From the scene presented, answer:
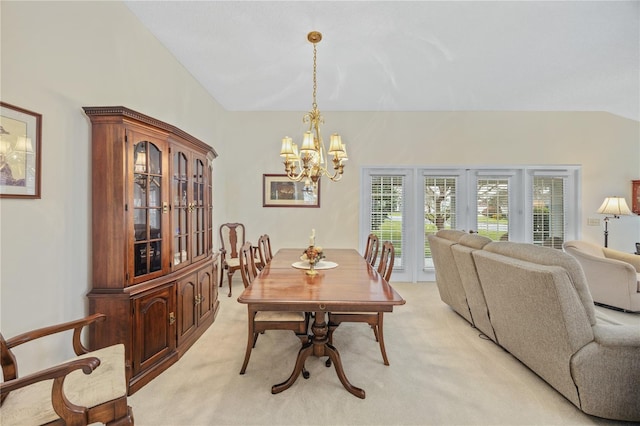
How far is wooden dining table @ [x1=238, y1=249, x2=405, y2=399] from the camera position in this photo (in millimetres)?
1604

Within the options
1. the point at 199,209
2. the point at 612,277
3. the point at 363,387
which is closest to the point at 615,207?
the point at 612,277

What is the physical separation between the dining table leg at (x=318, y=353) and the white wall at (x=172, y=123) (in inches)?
59.0

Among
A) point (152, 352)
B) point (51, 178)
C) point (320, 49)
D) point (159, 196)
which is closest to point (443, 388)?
point (152, 352)

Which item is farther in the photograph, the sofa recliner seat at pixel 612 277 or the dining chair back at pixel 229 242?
the dining chair back at pixel 229 242

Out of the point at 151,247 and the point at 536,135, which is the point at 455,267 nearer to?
the point at 151,247

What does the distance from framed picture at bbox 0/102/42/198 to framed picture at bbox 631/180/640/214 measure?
720 centimetres

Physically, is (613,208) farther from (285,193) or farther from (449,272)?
(285,193)

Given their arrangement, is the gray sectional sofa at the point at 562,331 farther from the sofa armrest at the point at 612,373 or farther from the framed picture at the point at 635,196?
the framed picture at the point at 635,196

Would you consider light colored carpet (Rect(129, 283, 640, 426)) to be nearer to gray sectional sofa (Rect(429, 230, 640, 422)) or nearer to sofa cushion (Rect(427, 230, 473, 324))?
gray sectional sofa (Rect(429, 230, 640, 422))

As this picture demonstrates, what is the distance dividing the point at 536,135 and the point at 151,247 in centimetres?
559

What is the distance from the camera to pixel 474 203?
444cm

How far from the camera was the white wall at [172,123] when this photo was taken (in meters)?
1.51

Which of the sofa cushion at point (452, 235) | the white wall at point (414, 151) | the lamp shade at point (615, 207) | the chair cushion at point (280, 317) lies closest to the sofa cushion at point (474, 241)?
the sofa cushion at point (452, 235)

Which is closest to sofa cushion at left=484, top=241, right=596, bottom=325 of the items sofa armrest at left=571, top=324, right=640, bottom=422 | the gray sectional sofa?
the gray sectional sofa
